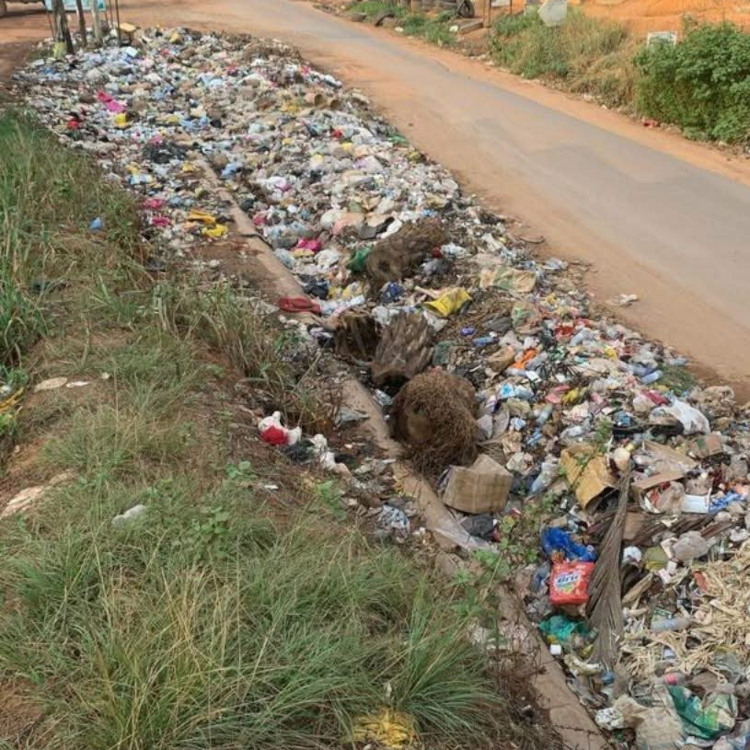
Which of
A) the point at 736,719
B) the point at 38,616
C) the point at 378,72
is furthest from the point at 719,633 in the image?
the point at 378,72

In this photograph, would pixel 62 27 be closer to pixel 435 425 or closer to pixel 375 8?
pixel 375 8

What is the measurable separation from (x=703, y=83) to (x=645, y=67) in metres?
0.93

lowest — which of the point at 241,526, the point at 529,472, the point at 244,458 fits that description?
the point at 529,472

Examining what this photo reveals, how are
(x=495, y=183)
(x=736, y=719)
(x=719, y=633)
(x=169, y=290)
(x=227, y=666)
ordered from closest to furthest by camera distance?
(x=227, y=666) → (x=736, y=719) → (x=719, y=633) → (x=169, y=290) → (x=495, y=183)

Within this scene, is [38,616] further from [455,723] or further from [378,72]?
[378,72]

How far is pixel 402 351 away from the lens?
5.67 metres

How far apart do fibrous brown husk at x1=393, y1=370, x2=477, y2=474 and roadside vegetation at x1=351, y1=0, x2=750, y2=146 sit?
6.73 metres

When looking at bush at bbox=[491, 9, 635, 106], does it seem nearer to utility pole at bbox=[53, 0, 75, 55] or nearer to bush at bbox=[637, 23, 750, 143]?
bush at bbox=[637, 23, 750, 143]

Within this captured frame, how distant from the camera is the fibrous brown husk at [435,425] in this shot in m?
4.74

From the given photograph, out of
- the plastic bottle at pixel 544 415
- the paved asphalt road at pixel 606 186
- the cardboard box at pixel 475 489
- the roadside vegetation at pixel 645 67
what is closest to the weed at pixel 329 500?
the cardboard box at pixel 475 489

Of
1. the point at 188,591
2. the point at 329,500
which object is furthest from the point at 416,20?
the point at 188,591

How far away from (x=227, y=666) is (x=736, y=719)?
6.80 feet

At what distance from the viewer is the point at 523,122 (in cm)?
1111

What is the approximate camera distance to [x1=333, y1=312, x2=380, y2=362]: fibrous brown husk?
5867 millimetres
